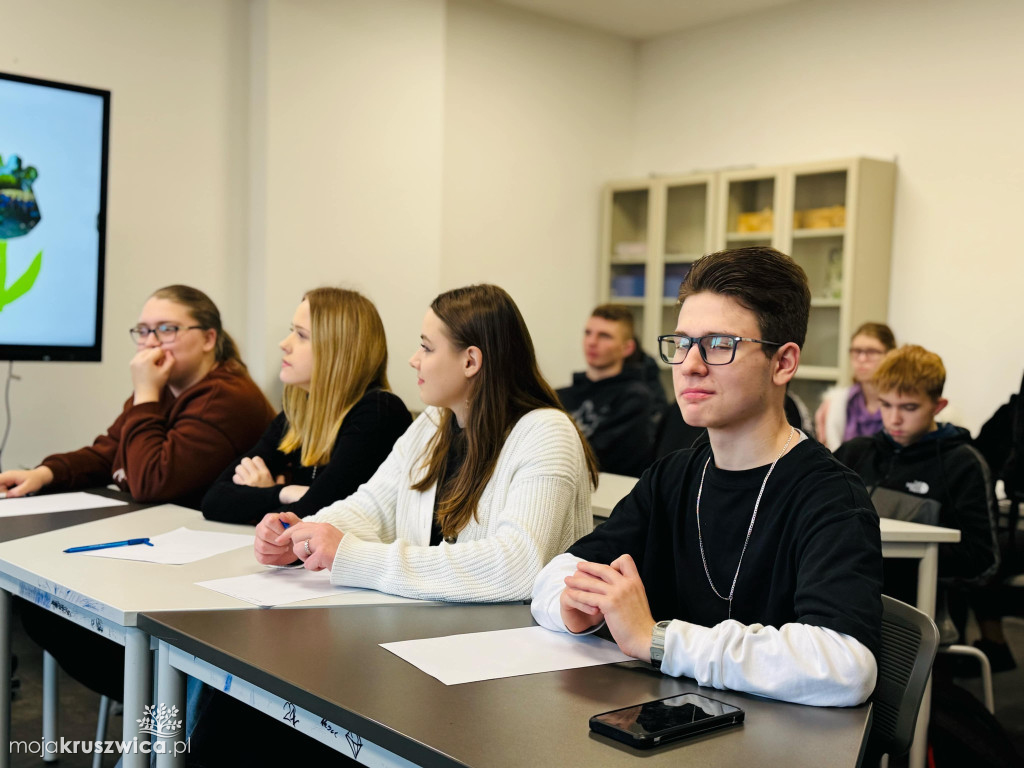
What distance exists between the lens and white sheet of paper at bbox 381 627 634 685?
133 cm

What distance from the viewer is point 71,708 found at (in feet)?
10.3

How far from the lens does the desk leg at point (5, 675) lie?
2.03 m

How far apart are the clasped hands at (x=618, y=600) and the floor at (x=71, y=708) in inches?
63.5

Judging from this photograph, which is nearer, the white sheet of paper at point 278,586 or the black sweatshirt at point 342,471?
the white sheet of paper at point 278,586

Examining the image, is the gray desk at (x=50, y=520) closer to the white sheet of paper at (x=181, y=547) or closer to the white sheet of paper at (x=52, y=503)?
the white sheet of paper at (x=52, y=503)

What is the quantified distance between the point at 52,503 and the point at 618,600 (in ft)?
5.94

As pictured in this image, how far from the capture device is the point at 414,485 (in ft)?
6.86

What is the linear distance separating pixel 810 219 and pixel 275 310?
269 centimetres

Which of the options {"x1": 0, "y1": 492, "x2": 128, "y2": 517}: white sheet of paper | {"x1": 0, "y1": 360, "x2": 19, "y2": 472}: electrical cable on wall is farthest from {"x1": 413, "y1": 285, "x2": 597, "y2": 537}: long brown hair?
{"x1": 0, "y1": 360, "x2": 19, "y2": 472}: electrical cable on wall

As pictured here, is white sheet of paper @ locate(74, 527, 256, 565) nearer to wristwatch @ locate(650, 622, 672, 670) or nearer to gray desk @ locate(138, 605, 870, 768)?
gray desk @ locate(138, 605, 870, 768)

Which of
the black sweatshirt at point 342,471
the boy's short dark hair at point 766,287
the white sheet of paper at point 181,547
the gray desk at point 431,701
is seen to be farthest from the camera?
the black sweatshirt at point 342,471

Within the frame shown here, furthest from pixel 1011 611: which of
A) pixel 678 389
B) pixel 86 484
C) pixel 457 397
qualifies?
pixel 86 484

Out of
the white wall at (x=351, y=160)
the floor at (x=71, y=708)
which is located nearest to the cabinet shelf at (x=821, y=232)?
the white wall at (x=351, y=160)

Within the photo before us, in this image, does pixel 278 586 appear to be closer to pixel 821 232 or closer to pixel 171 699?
pixel 171 699
